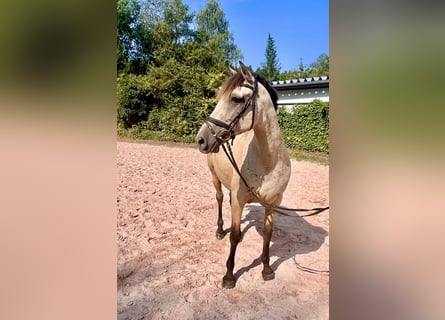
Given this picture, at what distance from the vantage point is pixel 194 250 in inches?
53.8

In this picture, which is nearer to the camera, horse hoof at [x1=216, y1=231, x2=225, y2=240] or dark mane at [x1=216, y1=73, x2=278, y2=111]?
dark mane at [x1=216, y1=73, x2=278, y2=111]

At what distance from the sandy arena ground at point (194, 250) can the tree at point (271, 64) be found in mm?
386

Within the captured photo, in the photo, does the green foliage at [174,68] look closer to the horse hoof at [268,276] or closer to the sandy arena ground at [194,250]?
the sandy arena ground at [194,250]

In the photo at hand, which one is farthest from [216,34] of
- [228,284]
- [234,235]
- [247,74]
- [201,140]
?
[228,284]

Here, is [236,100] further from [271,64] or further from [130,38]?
[130,38]

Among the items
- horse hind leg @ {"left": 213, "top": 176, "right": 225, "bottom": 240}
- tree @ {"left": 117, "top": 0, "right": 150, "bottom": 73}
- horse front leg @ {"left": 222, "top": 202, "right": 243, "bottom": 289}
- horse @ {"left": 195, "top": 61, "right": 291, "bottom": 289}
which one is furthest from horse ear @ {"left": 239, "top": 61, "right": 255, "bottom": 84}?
horse hind leg @ {"left": 213, "top": 176, "right": 225, "bottom": 240}

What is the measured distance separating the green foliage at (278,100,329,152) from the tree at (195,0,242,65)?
312mm

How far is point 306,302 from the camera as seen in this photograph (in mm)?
1092

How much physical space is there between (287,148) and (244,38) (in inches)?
19.4

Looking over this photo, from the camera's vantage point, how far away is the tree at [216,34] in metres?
1.11

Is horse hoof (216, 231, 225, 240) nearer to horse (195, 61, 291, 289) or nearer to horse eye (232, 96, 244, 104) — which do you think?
horse (195, 61, 291, 289)

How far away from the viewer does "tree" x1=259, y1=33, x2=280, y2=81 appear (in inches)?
45.1
